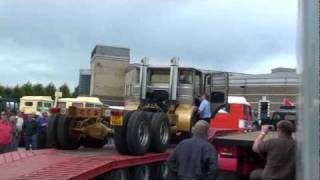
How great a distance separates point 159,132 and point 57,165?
141 inches

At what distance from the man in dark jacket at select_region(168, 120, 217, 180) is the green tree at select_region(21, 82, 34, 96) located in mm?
65460

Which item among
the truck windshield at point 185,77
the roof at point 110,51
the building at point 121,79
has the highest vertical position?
the roof at point 110,51

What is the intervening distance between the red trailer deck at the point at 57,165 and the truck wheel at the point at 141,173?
0.60 feet

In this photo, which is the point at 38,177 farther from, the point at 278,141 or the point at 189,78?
the point at 189,78

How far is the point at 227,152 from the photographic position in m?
8.86

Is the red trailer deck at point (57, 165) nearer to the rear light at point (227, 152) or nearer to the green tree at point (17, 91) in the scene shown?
the rear light at point (227, 152)

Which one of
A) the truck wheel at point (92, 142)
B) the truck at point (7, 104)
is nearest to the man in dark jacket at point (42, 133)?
the truck wheel at point (92, 142)

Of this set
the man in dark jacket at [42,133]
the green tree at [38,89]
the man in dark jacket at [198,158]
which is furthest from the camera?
the green tree at [38,89]

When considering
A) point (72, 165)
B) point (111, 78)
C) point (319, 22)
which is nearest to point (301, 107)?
point (319, 22)

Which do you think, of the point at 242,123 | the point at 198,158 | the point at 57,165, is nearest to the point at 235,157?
the point at 198,158

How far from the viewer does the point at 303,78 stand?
247cm

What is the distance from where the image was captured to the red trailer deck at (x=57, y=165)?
7.60 m

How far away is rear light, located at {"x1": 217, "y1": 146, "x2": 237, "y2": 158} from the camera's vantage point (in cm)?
878

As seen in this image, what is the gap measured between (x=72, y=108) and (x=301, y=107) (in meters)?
9.39
